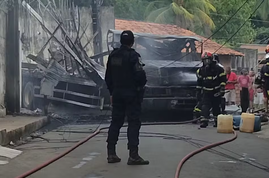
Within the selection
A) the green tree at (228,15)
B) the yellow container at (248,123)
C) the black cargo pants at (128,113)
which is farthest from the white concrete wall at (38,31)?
the green tree at (228,15)

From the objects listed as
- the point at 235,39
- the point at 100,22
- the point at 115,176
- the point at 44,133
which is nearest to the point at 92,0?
the point at 100,22

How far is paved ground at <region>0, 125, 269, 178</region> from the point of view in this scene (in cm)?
623

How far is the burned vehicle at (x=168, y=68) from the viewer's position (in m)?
13.5

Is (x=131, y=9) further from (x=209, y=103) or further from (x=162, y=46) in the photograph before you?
(x=209, y=103)

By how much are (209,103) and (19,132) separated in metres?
4.49

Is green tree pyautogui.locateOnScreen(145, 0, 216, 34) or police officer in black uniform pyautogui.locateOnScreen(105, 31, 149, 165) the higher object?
green tree pyautogui.locateOnScreen(145, 0, 216, 34)

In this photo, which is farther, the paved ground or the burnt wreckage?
the burnt wreckage

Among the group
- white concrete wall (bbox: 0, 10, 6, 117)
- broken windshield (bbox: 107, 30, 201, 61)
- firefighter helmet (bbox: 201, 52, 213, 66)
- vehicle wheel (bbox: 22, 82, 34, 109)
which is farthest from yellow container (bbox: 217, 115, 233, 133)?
vehicle wheel (bbox: 22, 82, 34, 109)

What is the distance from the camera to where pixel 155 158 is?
7309 mm

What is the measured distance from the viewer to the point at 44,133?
36.2 feet

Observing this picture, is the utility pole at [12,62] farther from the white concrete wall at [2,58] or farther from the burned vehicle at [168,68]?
the burned vehicle at [168,68]

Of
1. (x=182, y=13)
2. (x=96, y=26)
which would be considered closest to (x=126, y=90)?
(x=96, y=26)

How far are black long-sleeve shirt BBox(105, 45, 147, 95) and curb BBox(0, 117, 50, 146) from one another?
→ 2.59m

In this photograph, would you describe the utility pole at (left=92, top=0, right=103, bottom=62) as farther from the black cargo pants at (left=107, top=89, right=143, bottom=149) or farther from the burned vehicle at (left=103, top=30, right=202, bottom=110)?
the black cargo pants at (left=107, top=89, right=143, bottom=149)
